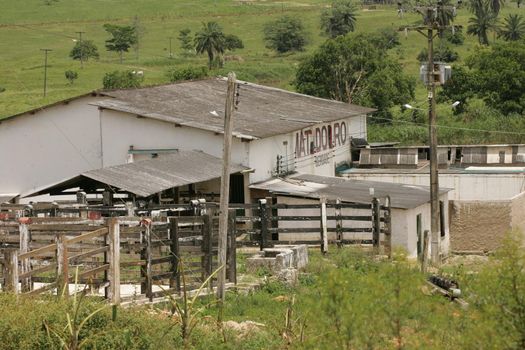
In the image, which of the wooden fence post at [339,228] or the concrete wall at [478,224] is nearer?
the wooden fence post at [339,228]

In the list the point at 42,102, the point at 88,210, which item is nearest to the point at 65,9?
the point at 42,102

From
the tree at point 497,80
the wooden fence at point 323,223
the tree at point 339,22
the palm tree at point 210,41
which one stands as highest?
the tree at point 339,22

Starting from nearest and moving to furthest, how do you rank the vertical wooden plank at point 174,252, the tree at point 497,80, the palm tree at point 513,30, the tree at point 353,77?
1. the vertical wooden plank at point 174,252
2. the tree at point 497,80
3. the tree at point 353,77
4. the palm tree at point 513,30

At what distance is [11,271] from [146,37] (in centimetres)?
10732

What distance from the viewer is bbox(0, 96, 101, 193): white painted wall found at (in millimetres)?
39844

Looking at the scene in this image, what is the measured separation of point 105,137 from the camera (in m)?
39.6

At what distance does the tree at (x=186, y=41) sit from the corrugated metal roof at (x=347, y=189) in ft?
230

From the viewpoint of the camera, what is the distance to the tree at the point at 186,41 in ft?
362

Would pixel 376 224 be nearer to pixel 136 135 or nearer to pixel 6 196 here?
pixel 136 135

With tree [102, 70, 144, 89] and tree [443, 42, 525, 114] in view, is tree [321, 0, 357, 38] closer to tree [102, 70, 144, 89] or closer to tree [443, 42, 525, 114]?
tree [102, 70, 144, 89]

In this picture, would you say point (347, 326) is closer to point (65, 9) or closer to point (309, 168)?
point (309, 168)

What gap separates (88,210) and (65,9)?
116181 mm

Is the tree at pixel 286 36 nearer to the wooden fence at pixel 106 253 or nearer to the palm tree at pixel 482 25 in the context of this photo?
the palm tree at pixel 482 25

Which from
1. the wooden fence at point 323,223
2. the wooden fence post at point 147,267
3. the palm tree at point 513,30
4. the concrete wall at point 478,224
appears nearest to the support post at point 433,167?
the wooden fence at point 323,223
